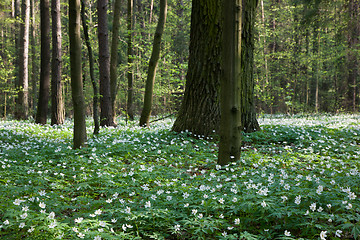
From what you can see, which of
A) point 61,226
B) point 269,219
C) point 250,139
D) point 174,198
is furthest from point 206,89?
point 61,226

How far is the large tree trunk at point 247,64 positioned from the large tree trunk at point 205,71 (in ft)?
2.24

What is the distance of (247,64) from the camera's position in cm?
742

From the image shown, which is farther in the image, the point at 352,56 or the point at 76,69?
the point at 352,56

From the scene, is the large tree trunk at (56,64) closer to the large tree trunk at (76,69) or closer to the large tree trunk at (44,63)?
the large tree trunk at (44,63)

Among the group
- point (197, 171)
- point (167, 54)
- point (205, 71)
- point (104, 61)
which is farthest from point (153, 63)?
point (197, 171)

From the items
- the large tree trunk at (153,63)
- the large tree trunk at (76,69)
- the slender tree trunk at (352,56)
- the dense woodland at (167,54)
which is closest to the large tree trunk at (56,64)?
the dense woodland at (167,54)

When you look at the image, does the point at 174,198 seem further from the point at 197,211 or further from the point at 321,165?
the point at 321,165

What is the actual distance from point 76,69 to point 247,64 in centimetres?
434

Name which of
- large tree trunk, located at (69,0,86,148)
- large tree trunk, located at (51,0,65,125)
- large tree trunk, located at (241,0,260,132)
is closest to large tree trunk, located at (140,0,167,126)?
large tree trunk, located at (241,0,260,132)

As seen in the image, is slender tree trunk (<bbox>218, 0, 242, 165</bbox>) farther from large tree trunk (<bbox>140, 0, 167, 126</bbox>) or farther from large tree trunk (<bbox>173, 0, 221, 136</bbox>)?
large tree trunk (<bbox>140, 0, 167, 126</bbox>)

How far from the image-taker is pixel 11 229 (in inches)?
104

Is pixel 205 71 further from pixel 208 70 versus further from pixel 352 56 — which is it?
pixel 352 56

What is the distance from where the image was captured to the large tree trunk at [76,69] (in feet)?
19.5

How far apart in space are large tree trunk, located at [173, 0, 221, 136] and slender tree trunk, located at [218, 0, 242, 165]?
8.33 ft
